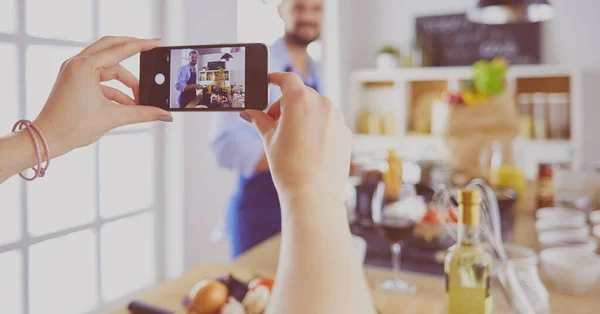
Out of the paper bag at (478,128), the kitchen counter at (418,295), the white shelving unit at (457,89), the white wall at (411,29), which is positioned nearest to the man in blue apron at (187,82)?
the kitchen counter at (418,295)

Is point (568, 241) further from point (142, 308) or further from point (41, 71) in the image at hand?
point (41, 71)

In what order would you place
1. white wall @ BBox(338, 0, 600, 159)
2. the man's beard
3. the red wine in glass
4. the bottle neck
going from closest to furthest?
the bottle neck → the red wine in glass → the man's beard → white wall @ BBox(338, 0, 600, 159)

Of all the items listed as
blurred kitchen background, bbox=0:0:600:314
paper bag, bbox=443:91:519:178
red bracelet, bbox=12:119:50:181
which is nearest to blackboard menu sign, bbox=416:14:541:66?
blurred kitchen background, bbox=0:0:600:314

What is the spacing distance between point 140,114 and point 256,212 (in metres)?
1.05

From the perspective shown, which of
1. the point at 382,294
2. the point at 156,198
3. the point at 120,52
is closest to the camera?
the point at 120,52

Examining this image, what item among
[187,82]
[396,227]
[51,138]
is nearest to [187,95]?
[187,82]

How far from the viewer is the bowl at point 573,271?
0.88 metres

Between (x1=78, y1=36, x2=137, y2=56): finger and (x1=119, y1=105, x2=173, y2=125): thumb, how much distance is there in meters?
0.06

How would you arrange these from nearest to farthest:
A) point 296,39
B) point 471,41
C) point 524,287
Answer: point 524,287 < point 296,39 < point 471,41

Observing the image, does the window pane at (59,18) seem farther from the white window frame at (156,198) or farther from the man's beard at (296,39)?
the man's beard at (296,39)

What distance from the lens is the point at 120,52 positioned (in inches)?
19.2

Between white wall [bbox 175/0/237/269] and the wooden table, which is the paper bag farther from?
the wooden table

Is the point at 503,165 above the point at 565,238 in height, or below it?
above

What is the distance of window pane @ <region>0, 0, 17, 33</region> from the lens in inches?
17.7
